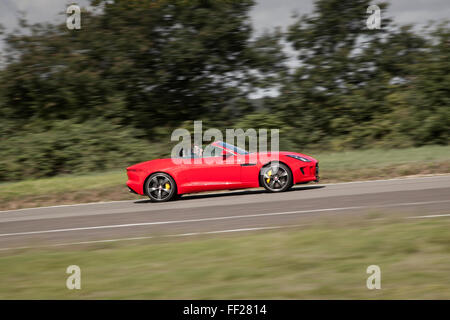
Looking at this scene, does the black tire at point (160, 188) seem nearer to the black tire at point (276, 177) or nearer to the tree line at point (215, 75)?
the black tire at point (276, 177)

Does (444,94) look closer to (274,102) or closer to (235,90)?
(274,102)

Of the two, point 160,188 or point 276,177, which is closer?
point 276,177

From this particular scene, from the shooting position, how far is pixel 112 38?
23594mm

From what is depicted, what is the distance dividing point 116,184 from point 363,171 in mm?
6945

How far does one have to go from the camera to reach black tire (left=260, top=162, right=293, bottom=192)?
1223 cm

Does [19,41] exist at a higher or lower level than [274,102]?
higher

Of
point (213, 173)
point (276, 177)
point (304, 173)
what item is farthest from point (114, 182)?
point (304, 173)

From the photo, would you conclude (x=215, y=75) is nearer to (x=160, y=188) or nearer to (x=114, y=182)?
(x=114, y=182)

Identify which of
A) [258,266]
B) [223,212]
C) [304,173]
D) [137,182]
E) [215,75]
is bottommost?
[258,266]

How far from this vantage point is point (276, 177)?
1234cm

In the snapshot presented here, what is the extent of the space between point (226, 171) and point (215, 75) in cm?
1302

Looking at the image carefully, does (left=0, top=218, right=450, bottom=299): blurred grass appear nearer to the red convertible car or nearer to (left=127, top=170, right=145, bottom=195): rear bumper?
the red convertible car

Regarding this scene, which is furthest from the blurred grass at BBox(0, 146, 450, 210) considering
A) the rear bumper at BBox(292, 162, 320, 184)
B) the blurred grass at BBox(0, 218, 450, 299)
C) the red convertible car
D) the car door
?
the blurred grass at BBox(0, 218, 450, 299)
